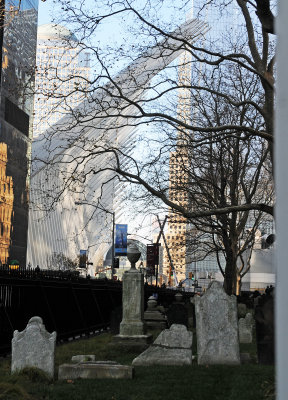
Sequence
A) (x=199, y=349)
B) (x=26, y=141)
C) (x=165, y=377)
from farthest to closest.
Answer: (x=26, y=141) → (x=199, y=349) → (x=165, y=377)

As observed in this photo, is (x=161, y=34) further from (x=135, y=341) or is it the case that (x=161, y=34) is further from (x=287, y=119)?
(x=287, y=119)

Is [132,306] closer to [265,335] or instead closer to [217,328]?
[217,328]

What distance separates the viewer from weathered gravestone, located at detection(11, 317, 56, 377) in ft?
29.9

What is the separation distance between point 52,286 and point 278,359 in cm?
1401

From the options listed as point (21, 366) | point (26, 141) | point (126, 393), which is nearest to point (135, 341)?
point (21, 366)

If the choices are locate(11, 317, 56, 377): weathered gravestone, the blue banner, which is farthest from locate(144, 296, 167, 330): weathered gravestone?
the blue banner

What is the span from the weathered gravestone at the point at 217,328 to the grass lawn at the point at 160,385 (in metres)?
0.63

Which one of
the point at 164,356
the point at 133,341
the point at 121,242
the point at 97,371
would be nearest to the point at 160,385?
the point at 97,371

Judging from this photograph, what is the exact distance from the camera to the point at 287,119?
875 mm

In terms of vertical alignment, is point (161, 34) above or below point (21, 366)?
above

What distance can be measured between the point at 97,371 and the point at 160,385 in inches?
42.7

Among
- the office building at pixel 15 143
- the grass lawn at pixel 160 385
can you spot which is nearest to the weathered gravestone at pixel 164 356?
the grass lawn at pixel 160 385

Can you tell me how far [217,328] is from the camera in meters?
11.2

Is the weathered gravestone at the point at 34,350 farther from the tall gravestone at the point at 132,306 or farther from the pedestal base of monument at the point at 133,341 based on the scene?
the tall gravestone at the point at 132,306
